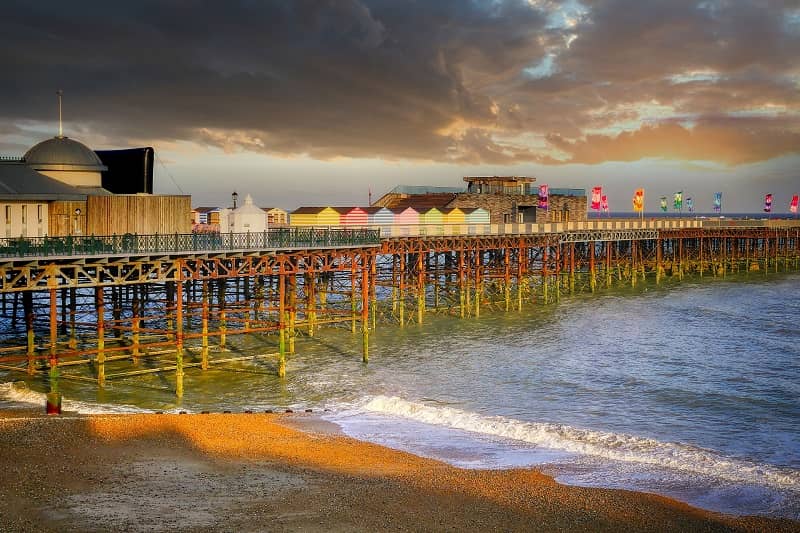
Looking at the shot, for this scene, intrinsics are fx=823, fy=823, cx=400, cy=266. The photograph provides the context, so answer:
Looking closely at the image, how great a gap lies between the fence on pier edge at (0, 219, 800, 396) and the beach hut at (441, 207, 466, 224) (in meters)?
2.33

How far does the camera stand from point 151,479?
2183cm

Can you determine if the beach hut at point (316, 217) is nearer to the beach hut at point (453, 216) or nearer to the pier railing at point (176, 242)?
the pier railing at point (176, 242)

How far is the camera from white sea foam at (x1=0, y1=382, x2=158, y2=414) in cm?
2983

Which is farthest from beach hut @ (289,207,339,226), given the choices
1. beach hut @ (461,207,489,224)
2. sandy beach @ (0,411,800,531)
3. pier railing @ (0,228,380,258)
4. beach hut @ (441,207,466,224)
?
sandy beach @ (0,411,800,531)

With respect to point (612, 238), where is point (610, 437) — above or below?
below

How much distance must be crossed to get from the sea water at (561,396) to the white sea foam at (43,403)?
107 mm

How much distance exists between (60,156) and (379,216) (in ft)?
70.8

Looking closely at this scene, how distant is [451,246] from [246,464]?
3679cm

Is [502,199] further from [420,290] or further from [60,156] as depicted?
[60,156]

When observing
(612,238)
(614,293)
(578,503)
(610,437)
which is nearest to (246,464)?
(578,503)

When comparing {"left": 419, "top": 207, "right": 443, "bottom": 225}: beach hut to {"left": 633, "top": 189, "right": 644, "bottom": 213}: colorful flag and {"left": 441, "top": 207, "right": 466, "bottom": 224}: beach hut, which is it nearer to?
{"left": 441, "top": 207, "right": 466, "bottom": 224}: beach hut

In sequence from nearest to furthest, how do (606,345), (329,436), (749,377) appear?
(329,436), (749,377), (606,345)

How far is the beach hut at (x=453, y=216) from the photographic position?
61.4 m

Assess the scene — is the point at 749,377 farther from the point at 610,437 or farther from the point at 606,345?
the point at 610,437
